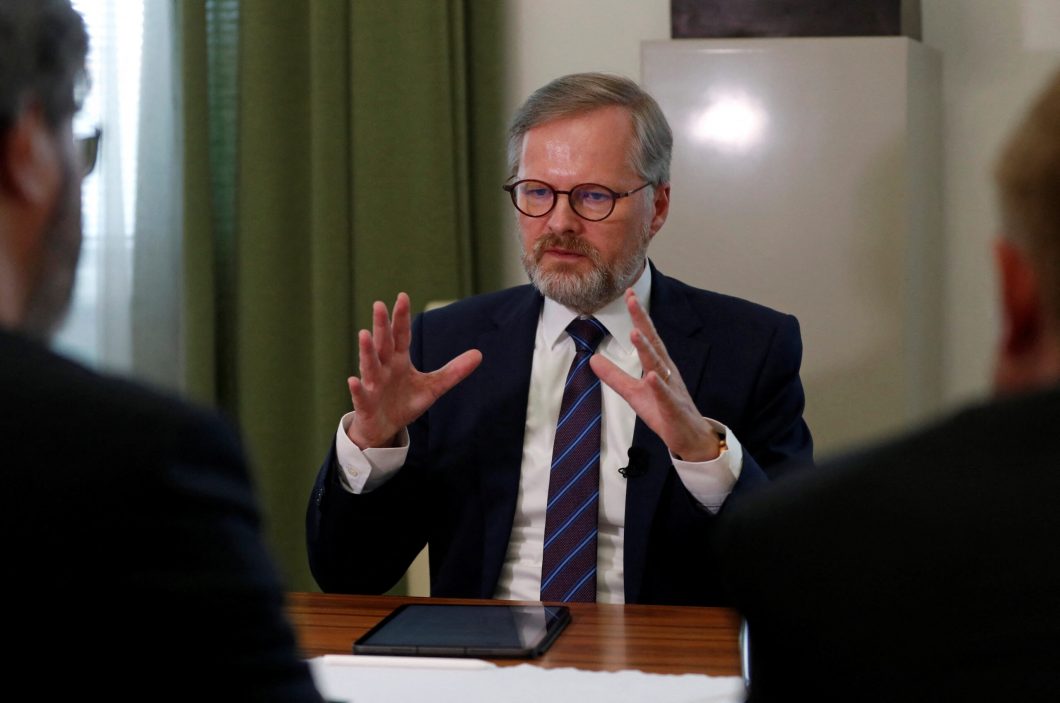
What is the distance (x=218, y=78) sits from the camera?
3500mm

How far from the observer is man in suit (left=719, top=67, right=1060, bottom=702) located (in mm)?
724

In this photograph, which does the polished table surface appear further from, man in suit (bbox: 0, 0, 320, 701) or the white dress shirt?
man in suit (bbox: 0, 0, 320, 701)

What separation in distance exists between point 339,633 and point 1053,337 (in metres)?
1.12

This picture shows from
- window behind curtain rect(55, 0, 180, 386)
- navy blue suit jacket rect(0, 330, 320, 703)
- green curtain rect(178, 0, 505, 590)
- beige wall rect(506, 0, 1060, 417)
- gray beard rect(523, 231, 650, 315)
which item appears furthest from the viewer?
window behind curtain rect(55, 0, 180, 386)

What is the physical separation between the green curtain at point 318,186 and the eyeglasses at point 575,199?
3.41 ft

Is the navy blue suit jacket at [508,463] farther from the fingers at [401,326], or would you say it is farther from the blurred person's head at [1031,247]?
the blurred person's head at [1031,247]

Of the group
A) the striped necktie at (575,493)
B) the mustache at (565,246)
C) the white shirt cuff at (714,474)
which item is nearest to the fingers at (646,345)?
the white shirt cuff at (714,474)

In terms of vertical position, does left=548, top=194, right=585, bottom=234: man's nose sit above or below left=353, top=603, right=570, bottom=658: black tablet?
above

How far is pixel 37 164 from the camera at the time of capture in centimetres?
81

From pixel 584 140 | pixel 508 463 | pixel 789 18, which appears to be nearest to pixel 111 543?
pixel 508 463

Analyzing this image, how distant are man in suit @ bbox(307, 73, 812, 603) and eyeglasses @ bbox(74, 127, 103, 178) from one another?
969 millimetres

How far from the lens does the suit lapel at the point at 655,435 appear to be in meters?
2.07

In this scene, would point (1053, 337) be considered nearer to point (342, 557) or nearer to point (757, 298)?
point (342, 557)

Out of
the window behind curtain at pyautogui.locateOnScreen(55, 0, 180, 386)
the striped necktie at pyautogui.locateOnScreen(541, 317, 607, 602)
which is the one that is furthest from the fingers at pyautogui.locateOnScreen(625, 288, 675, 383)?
the window behind curtain at pyautogui.locateOnScreen(55, 0, 180, 386)
